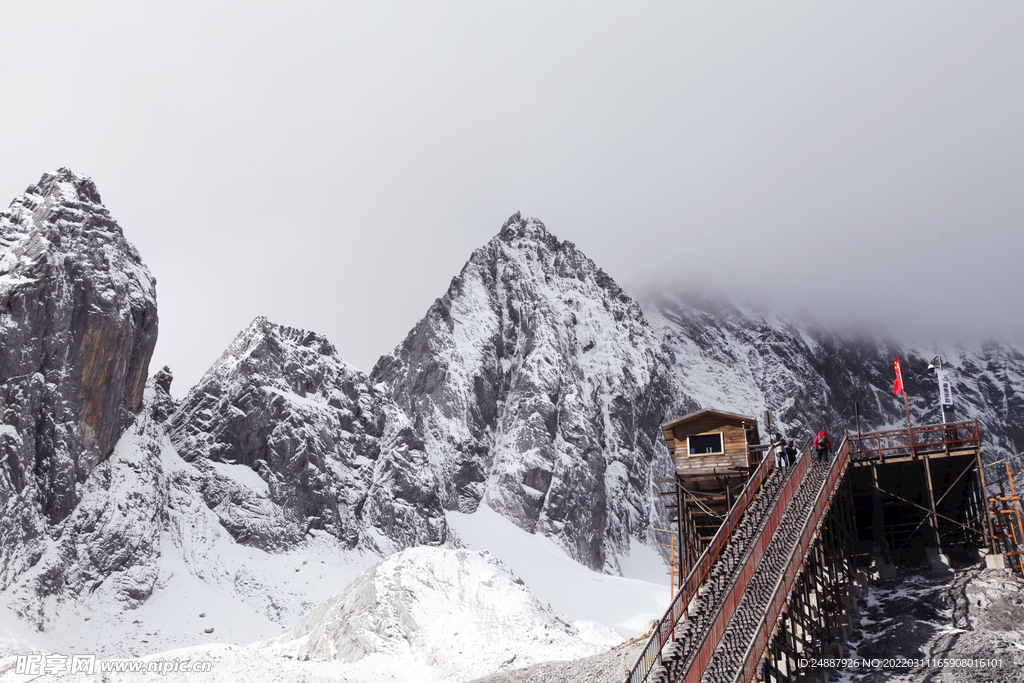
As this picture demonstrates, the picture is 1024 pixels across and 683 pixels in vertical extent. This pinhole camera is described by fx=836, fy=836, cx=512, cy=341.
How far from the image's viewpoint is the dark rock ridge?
200 feet

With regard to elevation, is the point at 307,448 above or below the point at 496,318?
below

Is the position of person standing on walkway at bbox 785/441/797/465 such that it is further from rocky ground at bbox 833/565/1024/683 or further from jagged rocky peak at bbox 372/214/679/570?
jagged rocky peak at bbox 372/214/679/570

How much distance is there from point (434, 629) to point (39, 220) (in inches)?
2064

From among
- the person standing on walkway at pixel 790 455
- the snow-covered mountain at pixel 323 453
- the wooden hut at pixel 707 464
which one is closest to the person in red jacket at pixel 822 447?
the person standing on walkway at pixel 790 455

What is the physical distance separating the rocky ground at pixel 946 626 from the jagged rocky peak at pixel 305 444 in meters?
58.5

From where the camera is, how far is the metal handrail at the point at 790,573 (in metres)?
19.4

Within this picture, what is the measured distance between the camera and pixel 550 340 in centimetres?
12594

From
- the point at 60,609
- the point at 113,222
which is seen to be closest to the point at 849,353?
the point at 113,222

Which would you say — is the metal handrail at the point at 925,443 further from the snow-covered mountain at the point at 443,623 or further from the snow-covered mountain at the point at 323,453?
the snow-covered mountain at the point at 323,453

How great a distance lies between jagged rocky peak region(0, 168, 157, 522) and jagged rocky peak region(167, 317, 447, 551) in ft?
30.7

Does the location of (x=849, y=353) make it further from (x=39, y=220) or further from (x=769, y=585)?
(x=769, y=585)

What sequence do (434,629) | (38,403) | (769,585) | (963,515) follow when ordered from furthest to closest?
(38,403)
(434,629)
(963,515)
(769,585)

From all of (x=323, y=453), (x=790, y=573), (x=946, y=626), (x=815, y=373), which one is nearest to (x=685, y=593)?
(x=790, y=573)

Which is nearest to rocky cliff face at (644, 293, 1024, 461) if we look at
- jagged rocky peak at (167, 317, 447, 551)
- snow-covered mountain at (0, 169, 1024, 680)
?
snow-covered mountain at (0, 169, 1024, 680)
